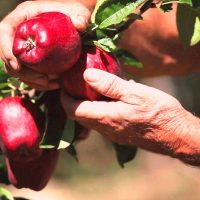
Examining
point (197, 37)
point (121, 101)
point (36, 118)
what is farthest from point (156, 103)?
point (36, 118)

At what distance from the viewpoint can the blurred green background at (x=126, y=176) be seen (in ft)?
16.6

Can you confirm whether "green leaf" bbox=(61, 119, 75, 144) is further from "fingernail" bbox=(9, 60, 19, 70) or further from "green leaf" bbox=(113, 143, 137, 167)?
"green leaf" bbox=(113, 143, 137, 167)

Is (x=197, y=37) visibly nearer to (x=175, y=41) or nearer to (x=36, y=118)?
(x=36, y=118)

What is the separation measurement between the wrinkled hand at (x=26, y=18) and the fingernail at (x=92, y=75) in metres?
0.08

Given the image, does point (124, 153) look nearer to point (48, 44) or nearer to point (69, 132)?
point (69, 132)

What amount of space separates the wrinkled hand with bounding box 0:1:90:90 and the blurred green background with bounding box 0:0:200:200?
3.18m

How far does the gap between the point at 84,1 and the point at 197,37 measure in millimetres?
421

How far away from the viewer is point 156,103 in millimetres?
1602

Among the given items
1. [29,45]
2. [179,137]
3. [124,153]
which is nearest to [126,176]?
[124,153]

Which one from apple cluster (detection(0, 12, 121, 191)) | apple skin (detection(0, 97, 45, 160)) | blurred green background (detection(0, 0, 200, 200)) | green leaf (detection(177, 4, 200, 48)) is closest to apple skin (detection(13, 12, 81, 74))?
apple cluster (detection(0, 12, 121, 191))

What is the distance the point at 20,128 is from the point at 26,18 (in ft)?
0.87

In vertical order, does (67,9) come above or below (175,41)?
above

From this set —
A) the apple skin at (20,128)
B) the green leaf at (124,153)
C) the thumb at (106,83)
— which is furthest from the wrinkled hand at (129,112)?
the green leaf at (124,153)

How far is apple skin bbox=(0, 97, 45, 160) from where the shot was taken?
1587 mm
